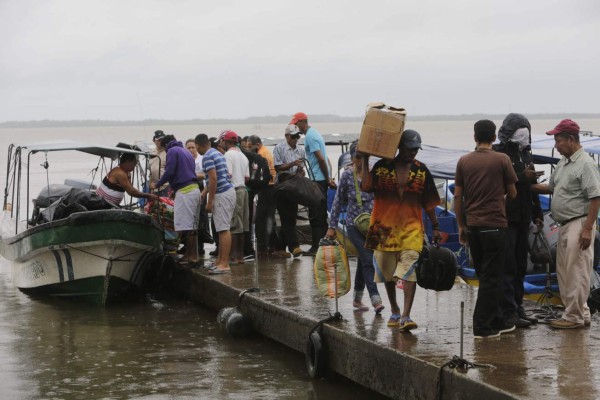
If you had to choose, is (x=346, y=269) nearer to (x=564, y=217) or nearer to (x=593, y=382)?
(x=564, y=217)

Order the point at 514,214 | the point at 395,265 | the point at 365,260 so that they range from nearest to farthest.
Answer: the point at 514,214
the point at 395,265
the point at 365,260

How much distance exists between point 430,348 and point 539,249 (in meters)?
1.98

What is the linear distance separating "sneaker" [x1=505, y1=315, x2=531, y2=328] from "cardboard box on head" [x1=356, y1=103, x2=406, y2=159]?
172 cm

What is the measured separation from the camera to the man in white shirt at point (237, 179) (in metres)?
13.8

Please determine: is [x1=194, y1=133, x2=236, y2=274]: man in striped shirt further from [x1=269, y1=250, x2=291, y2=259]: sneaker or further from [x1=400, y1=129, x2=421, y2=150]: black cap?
[x1=400, y1=129, x2=421, y2=150]: black cap

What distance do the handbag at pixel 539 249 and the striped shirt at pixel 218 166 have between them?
14.7ft

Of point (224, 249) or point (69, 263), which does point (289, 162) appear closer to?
point (224, 249)

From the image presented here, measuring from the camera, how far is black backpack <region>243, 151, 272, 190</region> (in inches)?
565

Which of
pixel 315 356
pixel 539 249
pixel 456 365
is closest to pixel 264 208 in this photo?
pixel 315 356

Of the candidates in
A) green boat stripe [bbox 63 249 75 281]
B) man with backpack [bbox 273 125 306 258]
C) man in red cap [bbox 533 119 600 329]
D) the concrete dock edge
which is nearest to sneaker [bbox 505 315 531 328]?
man in red cap [bbox 533 119 600 329]

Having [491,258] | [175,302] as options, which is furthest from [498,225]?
[175,302]

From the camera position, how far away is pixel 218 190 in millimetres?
13070

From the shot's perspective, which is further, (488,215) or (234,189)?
(234,189)

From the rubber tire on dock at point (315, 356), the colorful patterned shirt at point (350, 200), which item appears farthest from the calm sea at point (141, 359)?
the colorful patterned shirt at point (350, 200)
